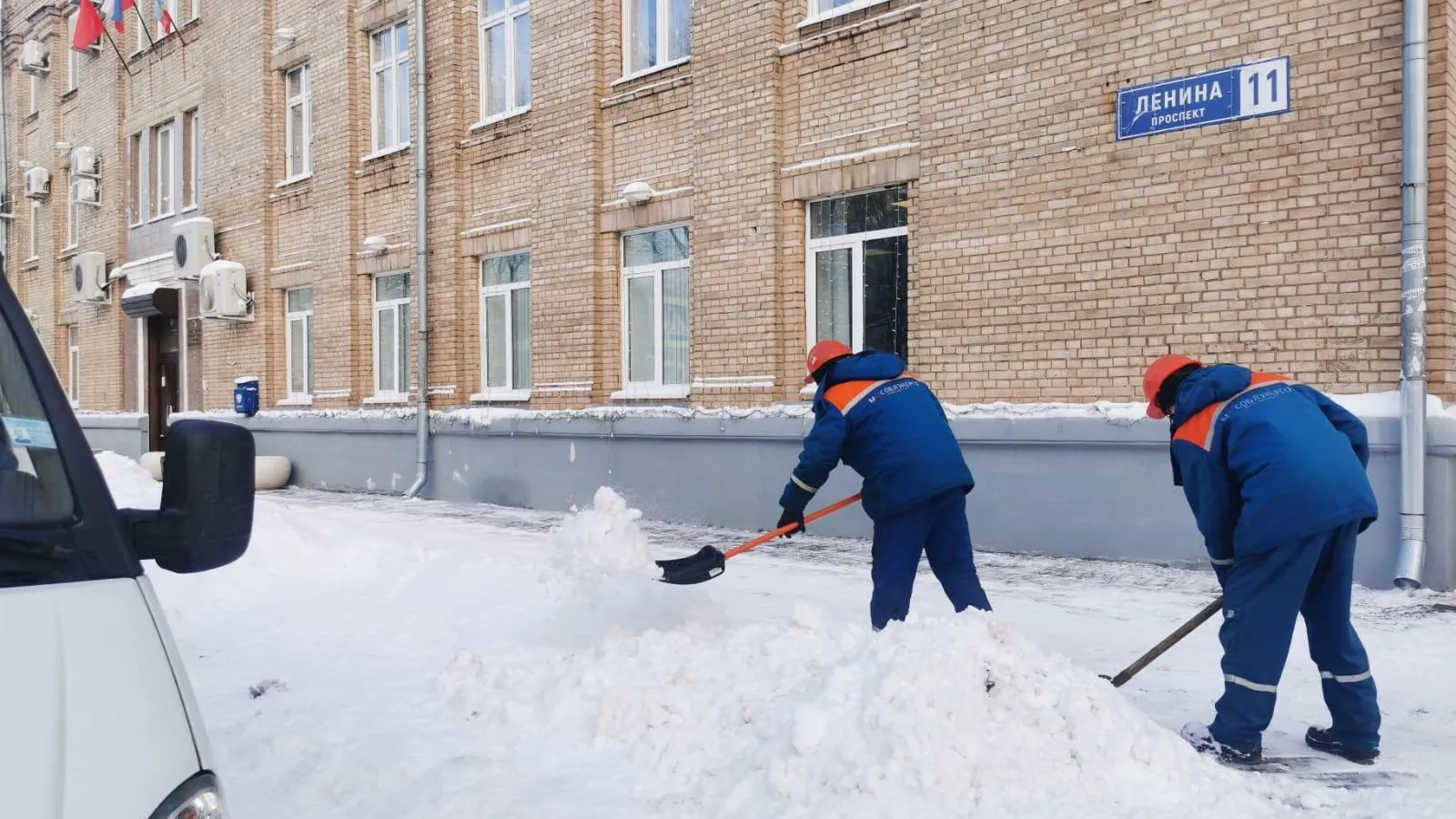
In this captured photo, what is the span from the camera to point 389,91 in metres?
14.2

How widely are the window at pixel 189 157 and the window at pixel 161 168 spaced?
2.14 ft

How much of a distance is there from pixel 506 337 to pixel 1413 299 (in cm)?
918

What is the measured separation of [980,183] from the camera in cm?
823

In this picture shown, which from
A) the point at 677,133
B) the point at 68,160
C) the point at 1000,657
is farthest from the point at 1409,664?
the point at 68,160

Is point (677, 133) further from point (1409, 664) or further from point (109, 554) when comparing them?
point (109, 554)

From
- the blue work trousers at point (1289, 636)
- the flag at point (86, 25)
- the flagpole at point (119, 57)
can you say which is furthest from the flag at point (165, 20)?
the blue work trousers at point (1289, 636)

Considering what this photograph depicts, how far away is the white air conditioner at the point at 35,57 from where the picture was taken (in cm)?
2206

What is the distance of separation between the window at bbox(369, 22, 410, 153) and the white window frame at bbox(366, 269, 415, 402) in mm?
1748

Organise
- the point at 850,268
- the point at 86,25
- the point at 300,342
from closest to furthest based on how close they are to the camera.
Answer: the point at 850,268 → the point at 300,342 → the point at 86,25

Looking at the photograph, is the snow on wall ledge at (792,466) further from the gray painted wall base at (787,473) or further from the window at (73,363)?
the window at (73,363)

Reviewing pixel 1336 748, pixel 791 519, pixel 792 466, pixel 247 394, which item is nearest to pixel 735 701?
pixel 791 519

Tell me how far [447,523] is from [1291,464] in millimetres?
8593

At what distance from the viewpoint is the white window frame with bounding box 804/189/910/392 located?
9.25 meters

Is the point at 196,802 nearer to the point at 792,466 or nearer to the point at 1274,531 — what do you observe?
the point at 1274,531
